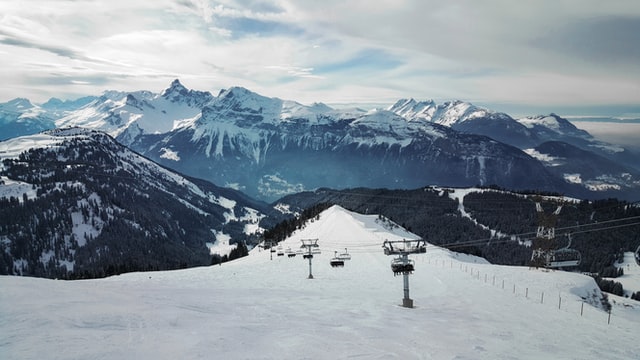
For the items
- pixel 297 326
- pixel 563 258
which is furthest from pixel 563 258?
pixel 297 326

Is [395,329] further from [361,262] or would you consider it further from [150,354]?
[361,262]

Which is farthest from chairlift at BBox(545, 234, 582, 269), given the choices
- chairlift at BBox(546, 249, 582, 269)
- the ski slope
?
the ski slope

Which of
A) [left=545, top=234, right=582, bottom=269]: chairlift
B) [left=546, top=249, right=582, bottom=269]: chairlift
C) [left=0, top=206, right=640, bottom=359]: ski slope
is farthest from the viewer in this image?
[left=546, top=249, right=582, bottom=269]: chairlift

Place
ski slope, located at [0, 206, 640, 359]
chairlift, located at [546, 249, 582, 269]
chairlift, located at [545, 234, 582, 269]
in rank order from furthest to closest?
chairlift, located at [546, 249, 582, 269] < chairlift, located at [545, 234, 582, 269] < ski slope, located at [0, 206, 640, 359]

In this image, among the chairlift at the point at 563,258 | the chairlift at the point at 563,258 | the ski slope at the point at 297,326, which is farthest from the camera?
the chairlift at the point at 563,258

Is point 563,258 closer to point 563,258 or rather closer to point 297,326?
point 563,258

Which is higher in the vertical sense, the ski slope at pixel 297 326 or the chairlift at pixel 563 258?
the ski slope at pixel 297 326

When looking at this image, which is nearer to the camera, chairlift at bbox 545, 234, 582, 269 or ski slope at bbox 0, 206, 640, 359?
ski slope at bbox 0, 206, 640, 359

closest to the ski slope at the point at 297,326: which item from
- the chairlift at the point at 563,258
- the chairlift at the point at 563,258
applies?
the chairlift at the point at 563,258

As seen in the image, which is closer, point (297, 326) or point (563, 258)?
point (297, 326)

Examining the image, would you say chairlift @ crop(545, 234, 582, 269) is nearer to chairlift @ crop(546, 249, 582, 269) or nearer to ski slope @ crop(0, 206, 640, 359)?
chairlift @ crop(546, 249, 582, 269)

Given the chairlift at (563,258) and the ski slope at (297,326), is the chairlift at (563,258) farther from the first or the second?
the ski slope at (297,326)
